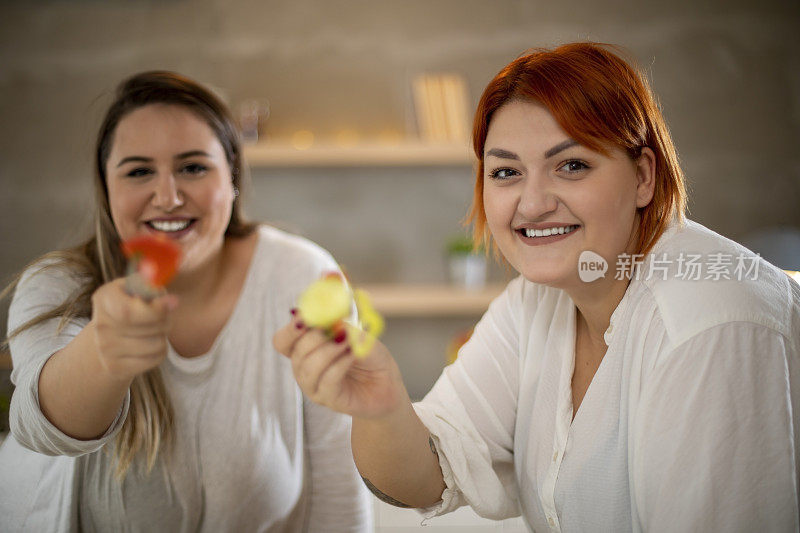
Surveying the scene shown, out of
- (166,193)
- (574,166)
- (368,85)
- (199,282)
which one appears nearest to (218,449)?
(199,282)

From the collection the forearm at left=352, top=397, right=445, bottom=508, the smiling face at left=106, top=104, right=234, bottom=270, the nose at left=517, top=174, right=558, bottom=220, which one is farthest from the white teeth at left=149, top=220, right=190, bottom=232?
the nose at left=517, top=174, right=558, bottom=220

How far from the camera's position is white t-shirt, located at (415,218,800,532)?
2.66 feet

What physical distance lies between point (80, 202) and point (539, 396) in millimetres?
2371

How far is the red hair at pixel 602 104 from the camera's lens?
37.8 inches

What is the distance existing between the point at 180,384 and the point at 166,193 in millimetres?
344

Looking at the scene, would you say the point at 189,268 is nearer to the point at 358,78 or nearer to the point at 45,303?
the point at 45,303

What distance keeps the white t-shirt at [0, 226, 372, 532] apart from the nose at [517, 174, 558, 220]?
551mm

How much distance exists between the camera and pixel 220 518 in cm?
120

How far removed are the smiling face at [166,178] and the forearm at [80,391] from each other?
0.30 metres

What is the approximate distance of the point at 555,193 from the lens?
97 cm

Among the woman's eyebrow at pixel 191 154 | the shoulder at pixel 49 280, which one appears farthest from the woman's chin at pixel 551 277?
the shoulder at pixel 49 280

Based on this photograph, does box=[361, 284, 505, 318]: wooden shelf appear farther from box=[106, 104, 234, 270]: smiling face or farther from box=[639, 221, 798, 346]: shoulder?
box=[639, 221, 798, 346]: shoulder

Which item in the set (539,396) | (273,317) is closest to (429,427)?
(539,396)

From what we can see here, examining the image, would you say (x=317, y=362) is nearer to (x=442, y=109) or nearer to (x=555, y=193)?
(x=555, y=193)
